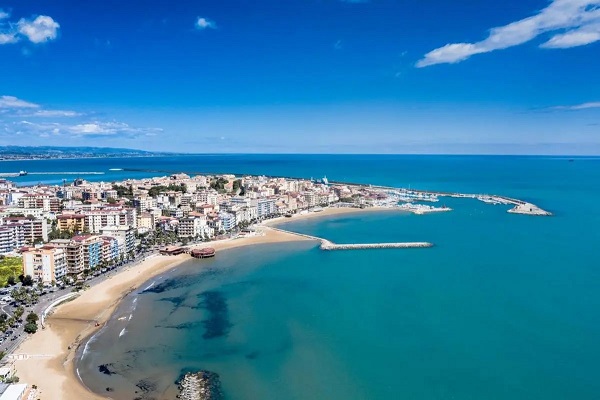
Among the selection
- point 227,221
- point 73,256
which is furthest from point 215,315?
point 227,221

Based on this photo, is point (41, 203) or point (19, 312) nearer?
point (19, 312)

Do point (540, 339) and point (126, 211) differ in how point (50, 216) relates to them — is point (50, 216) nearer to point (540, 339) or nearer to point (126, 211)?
point (126, 211)

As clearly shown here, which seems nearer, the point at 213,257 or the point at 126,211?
the point at 213,257

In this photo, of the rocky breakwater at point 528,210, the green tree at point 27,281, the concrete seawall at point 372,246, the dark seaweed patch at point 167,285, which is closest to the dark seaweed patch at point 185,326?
the dark seaweed patch at point 167,285

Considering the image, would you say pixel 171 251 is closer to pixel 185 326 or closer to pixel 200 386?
pixel 185 326

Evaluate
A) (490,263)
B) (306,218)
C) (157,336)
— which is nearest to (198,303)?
(157,336)

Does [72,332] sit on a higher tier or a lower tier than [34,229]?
lower

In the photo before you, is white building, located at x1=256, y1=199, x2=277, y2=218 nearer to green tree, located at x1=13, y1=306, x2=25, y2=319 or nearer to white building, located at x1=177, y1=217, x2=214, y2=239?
white building, located at x1=177, y1=217, x2=214, y2=239
